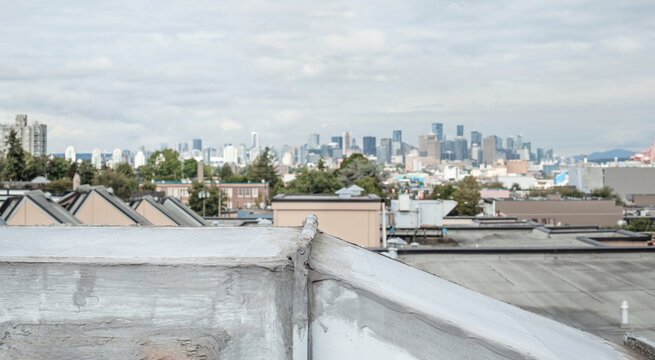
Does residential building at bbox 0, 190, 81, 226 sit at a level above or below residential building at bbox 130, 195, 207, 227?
above

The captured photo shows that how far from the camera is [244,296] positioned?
79.9 inches

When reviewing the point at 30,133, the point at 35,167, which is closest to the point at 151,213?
the point at 35,167

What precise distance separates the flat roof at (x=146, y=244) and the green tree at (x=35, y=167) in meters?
91.5

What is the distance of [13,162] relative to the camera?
79.2m

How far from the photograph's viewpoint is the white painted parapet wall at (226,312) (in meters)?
2.00

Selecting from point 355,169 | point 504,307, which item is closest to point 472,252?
point 504,307

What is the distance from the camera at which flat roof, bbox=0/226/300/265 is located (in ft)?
6.99

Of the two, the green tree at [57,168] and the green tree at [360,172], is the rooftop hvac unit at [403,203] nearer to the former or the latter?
the green tree at [360,172]

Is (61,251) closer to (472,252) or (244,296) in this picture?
(244,296)

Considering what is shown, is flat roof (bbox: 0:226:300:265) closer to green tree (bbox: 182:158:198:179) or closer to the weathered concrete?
the weathered concrete

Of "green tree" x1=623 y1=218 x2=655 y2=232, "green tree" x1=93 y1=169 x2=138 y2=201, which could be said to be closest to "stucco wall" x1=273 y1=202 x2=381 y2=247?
"green tree" x1=623 y1=218 x2=655 y2=232

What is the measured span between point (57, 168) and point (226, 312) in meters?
104

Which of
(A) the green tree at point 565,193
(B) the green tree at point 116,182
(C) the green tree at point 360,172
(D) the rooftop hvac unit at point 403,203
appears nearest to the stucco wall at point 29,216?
(D) the rooftop hvac unit at point 403,203

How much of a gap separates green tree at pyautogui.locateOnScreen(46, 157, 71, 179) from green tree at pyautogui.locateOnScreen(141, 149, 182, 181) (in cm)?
1732
